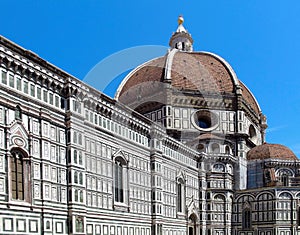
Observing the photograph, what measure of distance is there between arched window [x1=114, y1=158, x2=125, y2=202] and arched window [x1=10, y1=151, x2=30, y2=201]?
9.87 metres

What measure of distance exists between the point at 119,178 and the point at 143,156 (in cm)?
402

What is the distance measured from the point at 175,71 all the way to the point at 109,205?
100.0 ft

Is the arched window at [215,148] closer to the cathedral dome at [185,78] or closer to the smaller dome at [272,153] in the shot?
the smaller dome at [272,153]

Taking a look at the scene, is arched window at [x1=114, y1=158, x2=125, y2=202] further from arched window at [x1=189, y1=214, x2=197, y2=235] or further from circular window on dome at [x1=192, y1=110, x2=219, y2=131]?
circular window on dome at [x1=192, y1=110, x2=219, y2=131]

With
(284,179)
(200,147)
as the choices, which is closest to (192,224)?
(200,147)

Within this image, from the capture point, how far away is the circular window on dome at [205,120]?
53031 mm

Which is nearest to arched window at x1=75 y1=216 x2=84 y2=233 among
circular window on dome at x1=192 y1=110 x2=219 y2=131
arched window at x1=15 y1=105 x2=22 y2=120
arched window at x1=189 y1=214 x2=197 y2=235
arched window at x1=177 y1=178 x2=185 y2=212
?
arched window at x1=15 y1=105 x2=22 y2=120

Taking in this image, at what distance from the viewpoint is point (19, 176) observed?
21.9 meters

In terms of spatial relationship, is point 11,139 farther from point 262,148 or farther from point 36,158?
point 262,148

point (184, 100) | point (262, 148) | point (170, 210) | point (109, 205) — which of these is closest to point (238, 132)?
point (262, 148)

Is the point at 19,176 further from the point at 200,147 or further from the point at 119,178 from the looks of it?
the point at 200,147

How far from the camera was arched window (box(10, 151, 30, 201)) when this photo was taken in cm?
2161

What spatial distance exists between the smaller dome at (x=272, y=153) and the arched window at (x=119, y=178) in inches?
1021

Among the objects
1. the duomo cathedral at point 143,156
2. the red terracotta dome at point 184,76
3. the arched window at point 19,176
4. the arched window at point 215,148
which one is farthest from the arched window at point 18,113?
the red terracotta dome at point 184,76
